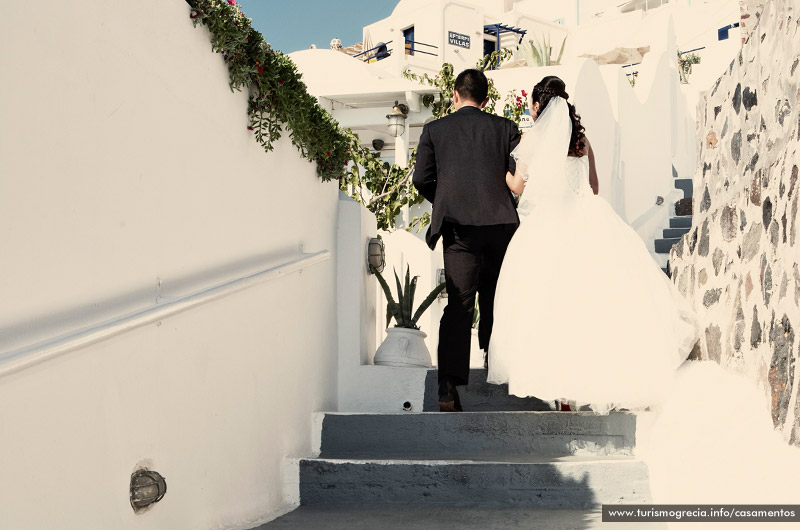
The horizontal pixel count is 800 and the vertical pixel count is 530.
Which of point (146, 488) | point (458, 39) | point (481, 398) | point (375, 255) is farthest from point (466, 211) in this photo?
point (458, 39)

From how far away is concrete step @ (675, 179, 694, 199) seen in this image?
9.76 m

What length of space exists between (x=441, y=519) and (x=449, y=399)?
3.86 ft

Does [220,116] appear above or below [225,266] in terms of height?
above

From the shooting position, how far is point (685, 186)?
9828mm

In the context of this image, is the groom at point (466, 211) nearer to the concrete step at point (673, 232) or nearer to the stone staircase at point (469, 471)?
the stone staircase at point (469, 471)

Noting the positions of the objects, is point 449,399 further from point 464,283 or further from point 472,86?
point 472,86

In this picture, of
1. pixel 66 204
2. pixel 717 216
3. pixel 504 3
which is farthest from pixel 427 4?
pixel 66 204

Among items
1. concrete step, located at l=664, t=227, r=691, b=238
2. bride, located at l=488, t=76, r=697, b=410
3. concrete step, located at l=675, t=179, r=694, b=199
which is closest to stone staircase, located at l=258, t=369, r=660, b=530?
bride, located at l=488, t=76, r=697, b=410

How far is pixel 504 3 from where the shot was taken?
3412cm

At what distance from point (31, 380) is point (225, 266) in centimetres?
129

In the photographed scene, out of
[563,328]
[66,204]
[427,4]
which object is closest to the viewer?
[66,204]

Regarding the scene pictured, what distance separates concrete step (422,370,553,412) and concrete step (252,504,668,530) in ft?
3.91

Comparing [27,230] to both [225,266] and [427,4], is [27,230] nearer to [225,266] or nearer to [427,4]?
[225,266]

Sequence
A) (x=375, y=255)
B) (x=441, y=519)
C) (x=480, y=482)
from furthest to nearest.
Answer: (x=375, y=255), (x=480, y=482), (x=441, y=519)
